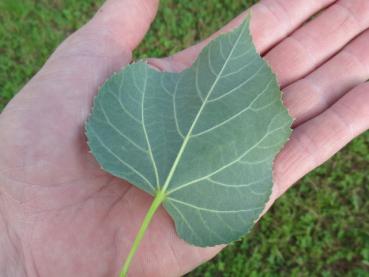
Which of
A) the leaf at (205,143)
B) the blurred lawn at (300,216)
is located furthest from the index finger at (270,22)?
the blurred lawn at (300,216)

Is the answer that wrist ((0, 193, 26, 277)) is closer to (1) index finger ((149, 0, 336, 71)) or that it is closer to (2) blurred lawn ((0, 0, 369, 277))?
(1) index finger ((149, 0, 336, 71))

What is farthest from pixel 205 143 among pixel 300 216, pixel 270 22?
pixel 300 216

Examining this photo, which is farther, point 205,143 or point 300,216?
point 300,216

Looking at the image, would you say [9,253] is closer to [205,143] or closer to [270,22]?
[205,143]

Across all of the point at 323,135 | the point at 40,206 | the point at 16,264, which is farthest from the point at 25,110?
the point at 323,135

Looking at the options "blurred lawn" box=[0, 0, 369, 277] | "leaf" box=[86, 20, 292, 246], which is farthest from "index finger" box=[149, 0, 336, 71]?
"blurred lawn" box=[0, 0, 369, 277]

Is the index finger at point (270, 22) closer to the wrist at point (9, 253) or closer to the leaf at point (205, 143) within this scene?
the leaf at point (205, 143)
